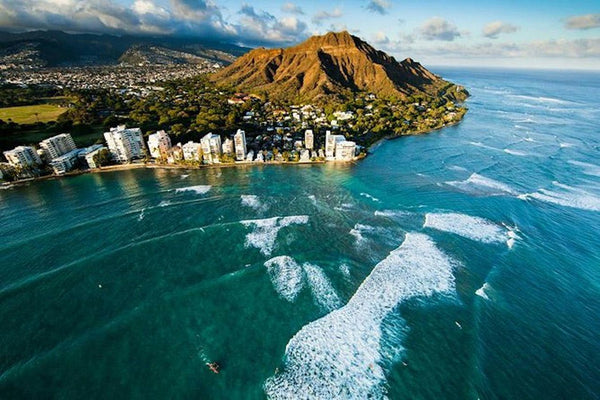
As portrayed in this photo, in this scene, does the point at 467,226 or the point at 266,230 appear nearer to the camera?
the point at 266,230

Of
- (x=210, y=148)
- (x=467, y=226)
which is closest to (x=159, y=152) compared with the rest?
(x=210, y=148)

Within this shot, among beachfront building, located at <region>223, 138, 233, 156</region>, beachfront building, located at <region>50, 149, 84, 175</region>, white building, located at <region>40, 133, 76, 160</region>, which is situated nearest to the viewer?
beachfront building, located at <region>50, 149, 84, 175</region>

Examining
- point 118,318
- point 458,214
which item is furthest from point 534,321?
point 118,318

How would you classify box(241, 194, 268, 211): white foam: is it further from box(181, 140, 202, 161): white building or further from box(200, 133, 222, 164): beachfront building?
box(181, 140, 202, 161): white building

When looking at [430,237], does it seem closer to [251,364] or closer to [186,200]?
[251,364]

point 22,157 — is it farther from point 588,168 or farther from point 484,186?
point 588,168

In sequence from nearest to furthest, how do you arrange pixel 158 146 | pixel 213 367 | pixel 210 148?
pixel 213 367 < pixel 210 148 < pixel 158 146

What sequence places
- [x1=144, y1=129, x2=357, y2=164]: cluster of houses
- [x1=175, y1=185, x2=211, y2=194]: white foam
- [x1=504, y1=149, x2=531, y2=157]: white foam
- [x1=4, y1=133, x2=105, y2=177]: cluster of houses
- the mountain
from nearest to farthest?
[x1=175, y1=185, x2=211, y2=194]: white foam < [x1=4, y1=133, x2=105, y2=177]: cluster of houses < [x1=144, y1=129, x2=357, y2=164]: cluster of houses < [x1=504, y1=149, x2=531, y2=157]: white foam < the mountain

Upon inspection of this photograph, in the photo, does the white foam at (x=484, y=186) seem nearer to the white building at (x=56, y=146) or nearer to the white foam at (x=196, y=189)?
the white foam at (x=196, y=189)

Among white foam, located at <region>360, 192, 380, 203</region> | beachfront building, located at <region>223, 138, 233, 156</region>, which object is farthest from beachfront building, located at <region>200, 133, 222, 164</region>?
white foam, located at <region>360, 192, 380, 203</region>
